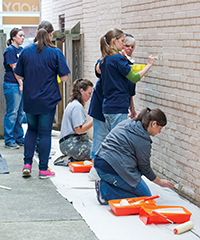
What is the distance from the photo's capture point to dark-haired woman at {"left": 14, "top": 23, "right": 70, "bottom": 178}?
524cm

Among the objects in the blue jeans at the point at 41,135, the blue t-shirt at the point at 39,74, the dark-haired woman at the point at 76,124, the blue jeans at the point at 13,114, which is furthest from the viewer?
the blue jeans at the point at 13,114

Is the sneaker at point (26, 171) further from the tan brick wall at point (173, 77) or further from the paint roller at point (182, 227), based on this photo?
the paint roller at point (182, 227)

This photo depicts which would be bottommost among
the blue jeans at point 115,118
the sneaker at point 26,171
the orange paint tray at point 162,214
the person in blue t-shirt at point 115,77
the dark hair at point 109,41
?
the sneaker at point 26,171

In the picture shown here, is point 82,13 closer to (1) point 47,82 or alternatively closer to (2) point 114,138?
(1) point 47,82

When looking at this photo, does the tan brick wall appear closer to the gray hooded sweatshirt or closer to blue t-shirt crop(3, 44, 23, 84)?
the gray hooded sweatshirt

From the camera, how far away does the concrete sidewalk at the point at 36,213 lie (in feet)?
11.9

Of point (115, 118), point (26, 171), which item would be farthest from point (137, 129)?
point (26, 171)

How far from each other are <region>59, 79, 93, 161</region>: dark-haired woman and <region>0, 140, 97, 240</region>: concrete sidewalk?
0.78 m

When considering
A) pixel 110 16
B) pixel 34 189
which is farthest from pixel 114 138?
pixel 110 16

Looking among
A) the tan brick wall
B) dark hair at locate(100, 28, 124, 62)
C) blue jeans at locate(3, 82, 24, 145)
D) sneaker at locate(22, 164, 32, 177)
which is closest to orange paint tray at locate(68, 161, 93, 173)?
sneaker at locate(22, 164, 32, 177)

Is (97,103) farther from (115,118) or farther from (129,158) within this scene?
(129,158)

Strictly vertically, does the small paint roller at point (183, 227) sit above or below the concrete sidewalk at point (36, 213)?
above

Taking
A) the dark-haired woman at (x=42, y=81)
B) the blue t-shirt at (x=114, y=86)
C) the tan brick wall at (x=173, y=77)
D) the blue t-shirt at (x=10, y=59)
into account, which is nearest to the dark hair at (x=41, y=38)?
the dark-haired woman at (x=42, y=81)

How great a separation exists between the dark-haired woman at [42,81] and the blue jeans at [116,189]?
4.23ft
